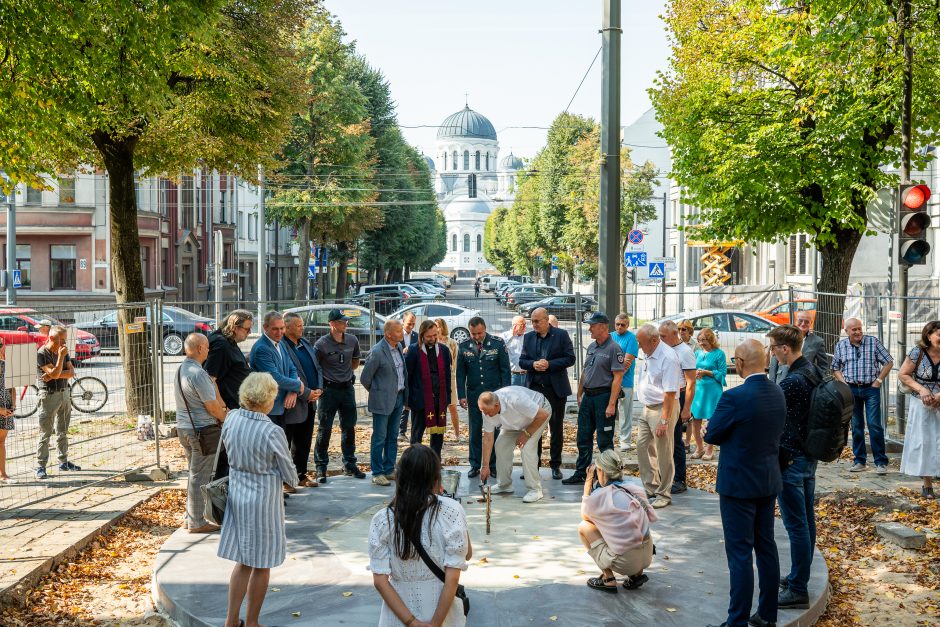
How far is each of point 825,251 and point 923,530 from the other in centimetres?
986

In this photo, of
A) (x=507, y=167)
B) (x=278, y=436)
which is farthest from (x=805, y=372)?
(x=507, y=167)

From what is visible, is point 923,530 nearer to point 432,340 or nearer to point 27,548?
point 432,340

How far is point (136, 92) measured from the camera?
35.9ft

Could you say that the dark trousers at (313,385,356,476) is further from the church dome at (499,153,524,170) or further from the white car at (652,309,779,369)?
the church dome at (499,153,524,170)

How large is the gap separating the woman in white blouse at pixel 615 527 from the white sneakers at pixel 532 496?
8.53ft

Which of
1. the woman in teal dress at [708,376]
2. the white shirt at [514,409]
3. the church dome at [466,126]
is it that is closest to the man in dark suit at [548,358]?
the white shirt at [514,409]

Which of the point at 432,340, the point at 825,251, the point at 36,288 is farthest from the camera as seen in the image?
the point at 36,288

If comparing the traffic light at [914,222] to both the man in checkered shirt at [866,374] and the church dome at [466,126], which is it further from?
the church dome at [466,126]

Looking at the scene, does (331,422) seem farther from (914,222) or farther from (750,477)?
(914,222)

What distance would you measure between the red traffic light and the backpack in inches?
208

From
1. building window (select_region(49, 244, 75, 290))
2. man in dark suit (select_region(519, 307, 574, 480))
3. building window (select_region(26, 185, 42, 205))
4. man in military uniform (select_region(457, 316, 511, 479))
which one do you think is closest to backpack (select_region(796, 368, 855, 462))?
man in dark suit (select_region(519, 307, 574, 480))

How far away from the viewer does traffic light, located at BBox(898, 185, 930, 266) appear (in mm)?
10438

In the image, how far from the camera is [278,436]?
228 inches

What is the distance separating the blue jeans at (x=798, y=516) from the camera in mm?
6297
